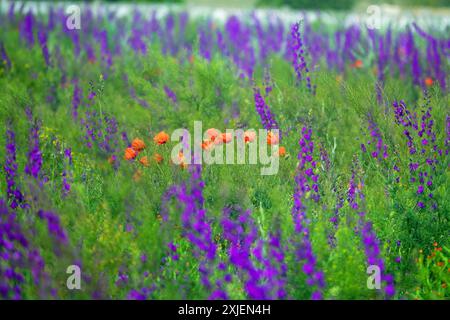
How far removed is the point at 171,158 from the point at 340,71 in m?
3.05

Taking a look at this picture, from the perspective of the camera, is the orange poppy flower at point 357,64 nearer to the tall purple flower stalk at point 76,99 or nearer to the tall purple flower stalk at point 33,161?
the tall purple flower stalk at point 76,99

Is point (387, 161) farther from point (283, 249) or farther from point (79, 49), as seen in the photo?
point (79, 49)

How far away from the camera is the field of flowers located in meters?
2.43

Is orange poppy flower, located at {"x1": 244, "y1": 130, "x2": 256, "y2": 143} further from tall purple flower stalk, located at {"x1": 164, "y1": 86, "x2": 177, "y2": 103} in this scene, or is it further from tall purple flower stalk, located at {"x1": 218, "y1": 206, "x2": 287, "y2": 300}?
tall purple flower stalk, located at {"x1": 164, "y1": 86, "x2": 177, "y2": 103}

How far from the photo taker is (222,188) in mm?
2691

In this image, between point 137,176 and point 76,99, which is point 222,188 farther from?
point 76,99

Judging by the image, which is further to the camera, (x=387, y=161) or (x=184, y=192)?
(x=387, y=161)

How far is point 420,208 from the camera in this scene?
3.07 meters

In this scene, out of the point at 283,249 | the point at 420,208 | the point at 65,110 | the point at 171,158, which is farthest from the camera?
the point at 65,110

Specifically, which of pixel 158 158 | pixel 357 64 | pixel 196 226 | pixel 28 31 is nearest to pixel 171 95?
pixel 158 158

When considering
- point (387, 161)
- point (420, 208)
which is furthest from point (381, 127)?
point (420, 208)

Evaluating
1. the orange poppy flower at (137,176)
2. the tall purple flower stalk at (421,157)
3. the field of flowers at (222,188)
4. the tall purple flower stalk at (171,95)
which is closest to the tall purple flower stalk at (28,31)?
the field of flowers at (222,188)

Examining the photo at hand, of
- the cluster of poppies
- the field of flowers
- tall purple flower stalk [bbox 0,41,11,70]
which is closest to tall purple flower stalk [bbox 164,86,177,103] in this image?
the field of flowers
